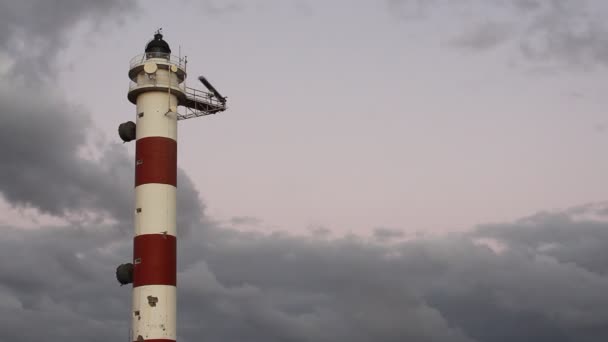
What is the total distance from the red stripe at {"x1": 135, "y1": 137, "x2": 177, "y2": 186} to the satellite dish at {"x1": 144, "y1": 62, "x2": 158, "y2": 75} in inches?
206

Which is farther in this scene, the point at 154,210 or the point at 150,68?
the point at 150,68

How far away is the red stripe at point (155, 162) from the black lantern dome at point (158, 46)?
774cm

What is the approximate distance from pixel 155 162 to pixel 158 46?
400 inches

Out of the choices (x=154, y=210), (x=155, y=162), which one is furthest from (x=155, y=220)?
(x=155, y=162)

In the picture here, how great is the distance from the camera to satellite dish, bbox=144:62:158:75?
227 ft

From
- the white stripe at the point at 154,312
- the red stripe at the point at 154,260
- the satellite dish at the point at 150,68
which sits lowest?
the white stripe at the point at 154,312

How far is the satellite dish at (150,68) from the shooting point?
69131 mm

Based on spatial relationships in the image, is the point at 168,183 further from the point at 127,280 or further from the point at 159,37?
the point at 159,37

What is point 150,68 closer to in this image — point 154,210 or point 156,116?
point 156,116

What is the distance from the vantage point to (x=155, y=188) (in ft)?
220

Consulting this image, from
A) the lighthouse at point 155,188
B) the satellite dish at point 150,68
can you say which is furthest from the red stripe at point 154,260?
the satellite dish at point 150,68

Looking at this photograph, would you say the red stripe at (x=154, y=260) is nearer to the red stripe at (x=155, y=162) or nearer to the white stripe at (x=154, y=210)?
the white stripe at (x=154, y=210)

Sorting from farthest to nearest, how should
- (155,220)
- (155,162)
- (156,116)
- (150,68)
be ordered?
(150,68) → (156,116) → (155,162) → (155,220)

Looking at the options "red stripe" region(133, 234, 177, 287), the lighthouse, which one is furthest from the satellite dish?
"red stripe" region(133, 234, 177, 287)
